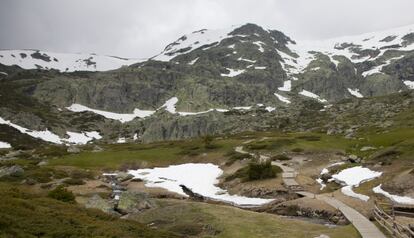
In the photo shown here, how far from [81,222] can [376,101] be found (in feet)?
569

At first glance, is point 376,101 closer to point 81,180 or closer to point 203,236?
point 81,180

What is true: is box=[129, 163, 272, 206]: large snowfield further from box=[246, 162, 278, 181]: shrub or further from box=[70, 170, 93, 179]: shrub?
box=[70, 170, 93, 179]: shrub

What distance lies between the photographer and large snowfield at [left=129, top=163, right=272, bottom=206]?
5570 cm

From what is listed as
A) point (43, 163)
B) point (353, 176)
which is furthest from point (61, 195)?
point (43, 163)

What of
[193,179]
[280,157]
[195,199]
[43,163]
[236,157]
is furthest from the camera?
[43,163]

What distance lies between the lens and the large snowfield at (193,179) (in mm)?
55703

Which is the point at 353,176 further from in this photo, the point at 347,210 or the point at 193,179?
the point at 193,179

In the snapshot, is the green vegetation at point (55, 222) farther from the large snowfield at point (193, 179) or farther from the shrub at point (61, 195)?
the large snowfield at point (193, 179)

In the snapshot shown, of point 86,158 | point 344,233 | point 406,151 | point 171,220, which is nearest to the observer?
point 344,233

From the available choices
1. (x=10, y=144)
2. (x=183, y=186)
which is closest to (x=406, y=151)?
(x=183, y=186)

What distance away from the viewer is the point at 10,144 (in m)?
164

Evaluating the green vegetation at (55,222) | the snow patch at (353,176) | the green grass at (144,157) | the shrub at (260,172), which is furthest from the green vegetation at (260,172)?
the green vegetation at (55,222)

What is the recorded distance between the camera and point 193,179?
69.9 m

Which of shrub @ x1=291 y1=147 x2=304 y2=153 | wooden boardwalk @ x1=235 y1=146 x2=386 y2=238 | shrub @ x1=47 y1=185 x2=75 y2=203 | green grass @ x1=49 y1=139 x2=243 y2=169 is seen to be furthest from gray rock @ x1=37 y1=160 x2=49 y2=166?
shrub @ x1=47 y1=185 x2=75 y2=203
